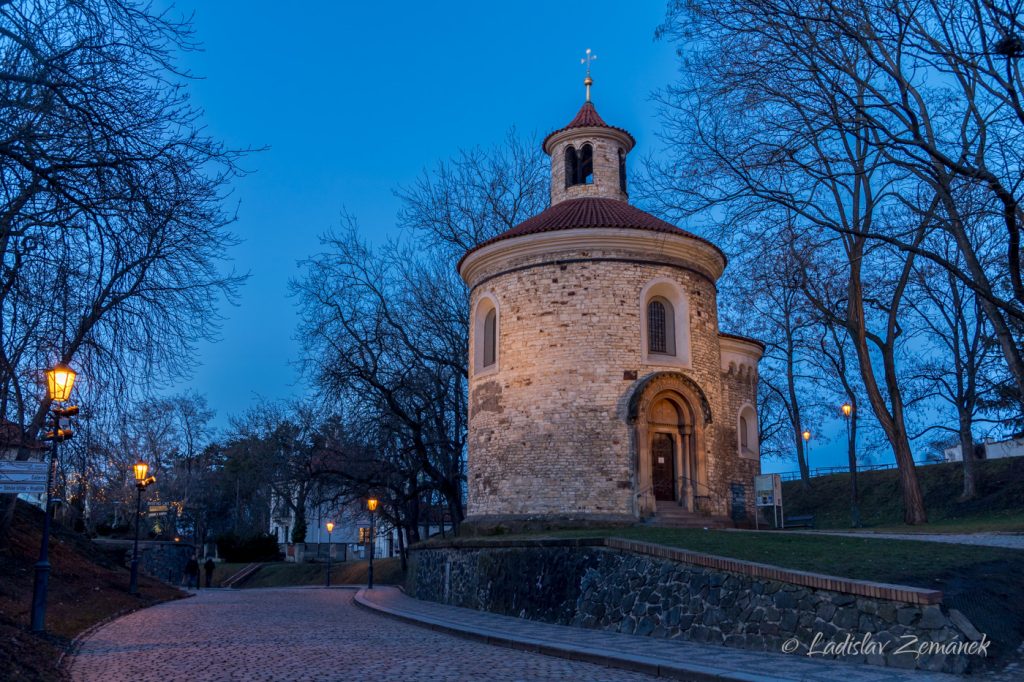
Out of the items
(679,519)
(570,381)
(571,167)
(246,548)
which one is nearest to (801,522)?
(679,519)

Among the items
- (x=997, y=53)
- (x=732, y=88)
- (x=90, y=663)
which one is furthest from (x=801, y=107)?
(x=90, y=663)

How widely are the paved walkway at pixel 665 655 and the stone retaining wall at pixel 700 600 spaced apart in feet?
1.01

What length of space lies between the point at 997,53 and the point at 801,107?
9.51 feet

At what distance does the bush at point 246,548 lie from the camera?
53406mm

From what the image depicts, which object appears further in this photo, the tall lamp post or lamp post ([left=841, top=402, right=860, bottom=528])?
lamp post ([left=841, top=402, right=860, bottom=528])

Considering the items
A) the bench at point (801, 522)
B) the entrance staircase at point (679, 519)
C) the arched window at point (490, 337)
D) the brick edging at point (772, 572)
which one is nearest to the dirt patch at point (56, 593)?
the brick edging at point (772, 572)

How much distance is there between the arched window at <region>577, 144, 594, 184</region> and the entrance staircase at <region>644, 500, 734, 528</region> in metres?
10.4

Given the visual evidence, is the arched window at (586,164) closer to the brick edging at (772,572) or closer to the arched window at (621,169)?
the arched window at (621,169)

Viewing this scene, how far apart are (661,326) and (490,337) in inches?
190

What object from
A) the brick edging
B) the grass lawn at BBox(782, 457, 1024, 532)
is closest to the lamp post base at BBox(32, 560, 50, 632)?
the brick edging

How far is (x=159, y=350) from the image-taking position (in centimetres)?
1122

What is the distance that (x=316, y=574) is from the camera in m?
47.2

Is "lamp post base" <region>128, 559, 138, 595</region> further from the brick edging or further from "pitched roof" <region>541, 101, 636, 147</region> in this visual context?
"pitched roof" <region>541, 101, 636, 147</region>

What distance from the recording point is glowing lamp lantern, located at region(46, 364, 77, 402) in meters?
11.3
